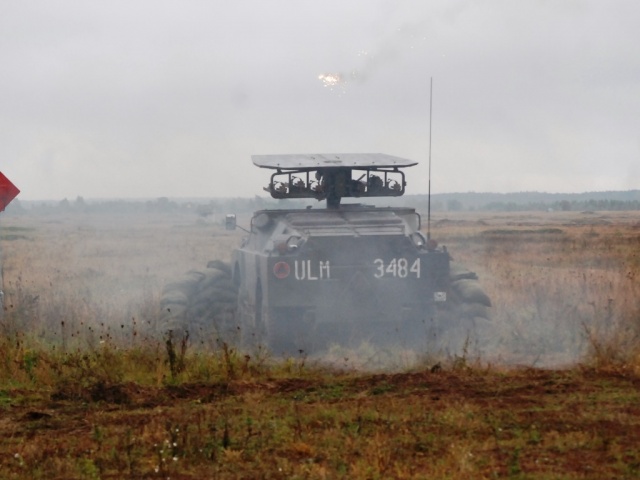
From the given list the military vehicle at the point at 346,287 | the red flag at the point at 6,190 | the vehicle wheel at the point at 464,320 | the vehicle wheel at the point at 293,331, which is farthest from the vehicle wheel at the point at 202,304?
the vehicle wheel at the point at 464,320

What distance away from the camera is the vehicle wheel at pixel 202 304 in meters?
15.5

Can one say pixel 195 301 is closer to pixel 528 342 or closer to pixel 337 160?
pixel 337 160

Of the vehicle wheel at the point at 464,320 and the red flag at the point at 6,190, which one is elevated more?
the red flag at the point at 6,190

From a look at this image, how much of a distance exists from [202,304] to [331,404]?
309 inches

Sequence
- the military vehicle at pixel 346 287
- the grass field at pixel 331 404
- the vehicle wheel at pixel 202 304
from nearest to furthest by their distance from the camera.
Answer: the grass field at pixel 331 404 < the military vehicle at pixel 346 287 < the vehicle wheel at pixel 202 304

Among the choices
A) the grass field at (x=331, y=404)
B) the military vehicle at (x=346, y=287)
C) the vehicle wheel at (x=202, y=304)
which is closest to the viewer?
the grass field at (x=331, y=404)

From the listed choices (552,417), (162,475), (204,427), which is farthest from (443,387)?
(162,475)

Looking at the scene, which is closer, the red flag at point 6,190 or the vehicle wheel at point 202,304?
the red flag at point 6,190

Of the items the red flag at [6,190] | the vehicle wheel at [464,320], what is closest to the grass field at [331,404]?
the vehicle wheel at [464,320]

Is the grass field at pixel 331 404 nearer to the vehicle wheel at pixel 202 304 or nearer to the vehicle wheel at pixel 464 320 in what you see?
the vehicle wheel at pixel 464 320

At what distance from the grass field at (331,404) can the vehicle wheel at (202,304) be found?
0.55 metres

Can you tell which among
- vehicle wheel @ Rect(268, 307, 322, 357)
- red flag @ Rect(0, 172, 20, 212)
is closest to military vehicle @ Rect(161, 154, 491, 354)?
vehicle wheel @ Rect(268, 307, 322, 357)

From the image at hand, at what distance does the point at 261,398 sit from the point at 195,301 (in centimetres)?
743

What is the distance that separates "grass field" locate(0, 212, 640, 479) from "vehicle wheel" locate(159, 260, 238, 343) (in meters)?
0.55
